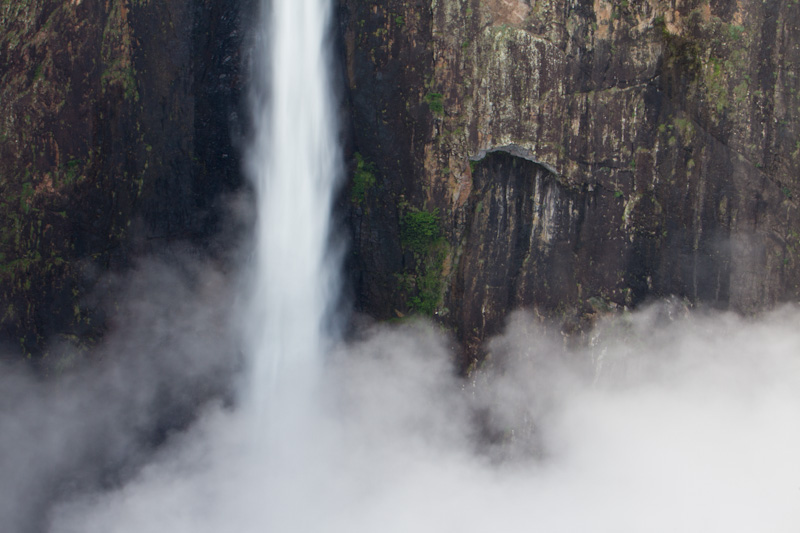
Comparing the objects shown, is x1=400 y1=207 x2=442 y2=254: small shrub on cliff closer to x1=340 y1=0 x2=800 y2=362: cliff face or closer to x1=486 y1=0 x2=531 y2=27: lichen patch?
x1=340 y1=0 x2=800 y2=362: cliff face

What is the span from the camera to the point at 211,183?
11.6 metres

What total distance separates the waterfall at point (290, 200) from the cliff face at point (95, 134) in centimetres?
51

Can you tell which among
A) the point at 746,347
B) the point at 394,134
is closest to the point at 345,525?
the point at 394,134

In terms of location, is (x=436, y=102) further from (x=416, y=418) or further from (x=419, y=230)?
(x=416, y=418)

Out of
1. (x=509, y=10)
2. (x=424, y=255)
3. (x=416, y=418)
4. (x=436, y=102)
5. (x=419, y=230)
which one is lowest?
(x=416, y=418)

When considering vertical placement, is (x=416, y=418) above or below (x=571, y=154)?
below

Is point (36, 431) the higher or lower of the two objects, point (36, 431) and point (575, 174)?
the lower

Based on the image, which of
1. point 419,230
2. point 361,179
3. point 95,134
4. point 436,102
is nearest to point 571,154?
point 436,102

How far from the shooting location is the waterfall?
11.3 meters

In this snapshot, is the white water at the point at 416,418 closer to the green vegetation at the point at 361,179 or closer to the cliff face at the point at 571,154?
the green vegetation at the point at 361,179

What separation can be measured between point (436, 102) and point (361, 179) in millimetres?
1596

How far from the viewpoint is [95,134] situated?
1082 cm

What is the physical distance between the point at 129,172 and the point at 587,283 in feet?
22.7

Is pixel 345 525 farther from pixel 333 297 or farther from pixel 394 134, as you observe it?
pixel 394 134
